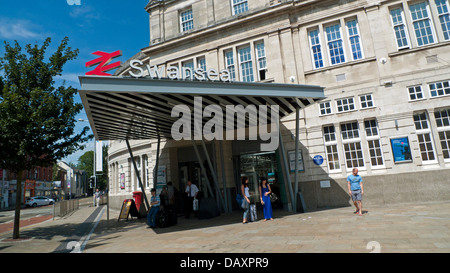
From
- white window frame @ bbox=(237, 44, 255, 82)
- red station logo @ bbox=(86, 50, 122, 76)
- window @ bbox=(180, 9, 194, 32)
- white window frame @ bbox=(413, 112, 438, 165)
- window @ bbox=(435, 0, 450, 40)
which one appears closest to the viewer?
white window frame @ bbox=(413, 112, 438, 165)

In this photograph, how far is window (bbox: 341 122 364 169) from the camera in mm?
13750

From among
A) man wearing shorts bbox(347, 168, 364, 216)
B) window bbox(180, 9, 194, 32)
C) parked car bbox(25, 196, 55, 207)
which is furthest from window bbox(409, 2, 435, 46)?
parked car bbox(25, 196, 55, 207)

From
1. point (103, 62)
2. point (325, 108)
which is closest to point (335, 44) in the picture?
point (325, 108)

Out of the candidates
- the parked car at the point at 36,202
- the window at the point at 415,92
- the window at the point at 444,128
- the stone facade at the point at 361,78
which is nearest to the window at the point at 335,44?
the stone facade at the point at 361,78

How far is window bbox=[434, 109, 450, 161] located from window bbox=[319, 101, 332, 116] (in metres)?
4.64

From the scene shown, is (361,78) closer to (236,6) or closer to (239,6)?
(239,6)

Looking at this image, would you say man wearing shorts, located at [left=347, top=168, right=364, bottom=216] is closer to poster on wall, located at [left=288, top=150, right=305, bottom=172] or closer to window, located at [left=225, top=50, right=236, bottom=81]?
poster on wall, located at [left=288, top=150, right=305, bottom=172]

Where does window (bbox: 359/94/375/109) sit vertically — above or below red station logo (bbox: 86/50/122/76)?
below

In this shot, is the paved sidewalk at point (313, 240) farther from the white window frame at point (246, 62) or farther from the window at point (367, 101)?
the white window frame at point (246, 62)

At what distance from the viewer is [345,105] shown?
1419cm

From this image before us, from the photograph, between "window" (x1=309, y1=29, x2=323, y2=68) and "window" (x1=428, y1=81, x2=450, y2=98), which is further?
"window" (x1=309, y1=29, x2=323, y2=68)

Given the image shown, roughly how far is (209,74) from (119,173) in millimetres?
18117

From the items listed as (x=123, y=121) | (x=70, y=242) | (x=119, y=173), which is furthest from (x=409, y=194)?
(x=119, y=173)

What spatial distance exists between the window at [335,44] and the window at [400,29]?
2571mm
